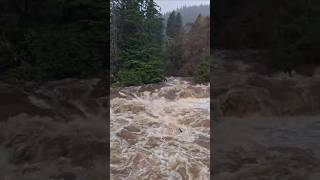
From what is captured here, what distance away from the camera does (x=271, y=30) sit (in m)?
2.69

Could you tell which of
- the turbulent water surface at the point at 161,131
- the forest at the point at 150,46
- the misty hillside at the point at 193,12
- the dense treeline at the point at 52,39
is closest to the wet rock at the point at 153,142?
the turbulent water surface at the point at 161,131

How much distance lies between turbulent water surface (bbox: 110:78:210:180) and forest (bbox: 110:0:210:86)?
0.25 feet

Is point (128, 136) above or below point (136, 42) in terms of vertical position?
below

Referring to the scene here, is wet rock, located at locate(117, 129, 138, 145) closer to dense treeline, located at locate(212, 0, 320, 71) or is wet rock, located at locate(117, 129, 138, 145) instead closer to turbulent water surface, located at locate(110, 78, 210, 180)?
turbulent water surface, located at locate(110, 78, 210, 180)

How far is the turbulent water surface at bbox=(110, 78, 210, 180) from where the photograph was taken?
2705 mm

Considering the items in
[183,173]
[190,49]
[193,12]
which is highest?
[193,12]

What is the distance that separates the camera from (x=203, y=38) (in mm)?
2723

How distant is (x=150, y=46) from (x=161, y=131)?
1.71 ft

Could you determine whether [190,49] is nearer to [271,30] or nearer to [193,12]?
[193,12]

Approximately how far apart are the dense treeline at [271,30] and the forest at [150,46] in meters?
0.12

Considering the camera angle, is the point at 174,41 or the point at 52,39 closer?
the point at 52,39

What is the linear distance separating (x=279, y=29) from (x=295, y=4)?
17cm

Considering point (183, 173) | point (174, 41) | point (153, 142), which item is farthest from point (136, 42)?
point (183, 173)

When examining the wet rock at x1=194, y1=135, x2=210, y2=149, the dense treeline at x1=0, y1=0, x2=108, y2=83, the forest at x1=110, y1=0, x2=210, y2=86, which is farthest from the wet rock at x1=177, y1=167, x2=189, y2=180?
the dense treeline at x1=0, y1=0, x2=108, y2=83
